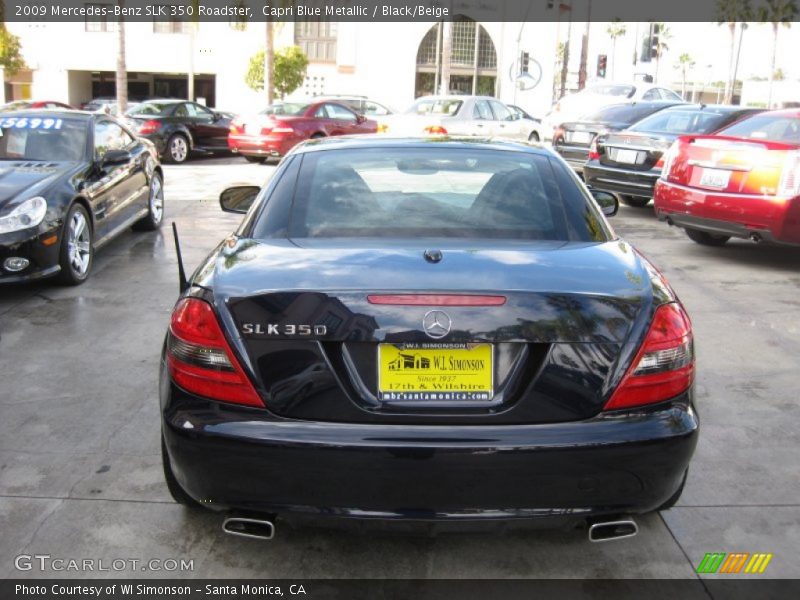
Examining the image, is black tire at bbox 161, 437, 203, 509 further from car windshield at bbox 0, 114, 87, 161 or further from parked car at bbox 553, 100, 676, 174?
parked car at bbox 553, 100, 676, 174

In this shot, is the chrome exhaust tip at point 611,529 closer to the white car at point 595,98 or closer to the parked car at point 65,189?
the parked car at point 65,189

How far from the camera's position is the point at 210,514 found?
362cm

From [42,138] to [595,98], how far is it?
55.4ft

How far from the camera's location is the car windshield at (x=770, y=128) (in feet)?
29.8

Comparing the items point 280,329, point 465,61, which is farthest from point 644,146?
point 465,61

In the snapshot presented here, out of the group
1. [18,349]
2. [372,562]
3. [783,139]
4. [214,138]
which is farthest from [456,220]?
[214,138]

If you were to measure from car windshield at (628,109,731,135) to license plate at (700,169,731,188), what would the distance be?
3.32m

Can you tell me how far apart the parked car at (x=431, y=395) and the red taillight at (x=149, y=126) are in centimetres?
1686

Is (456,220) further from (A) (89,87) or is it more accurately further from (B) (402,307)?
(A) (89,87)

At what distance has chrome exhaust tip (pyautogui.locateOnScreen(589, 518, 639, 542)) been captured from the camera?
2.91 meters

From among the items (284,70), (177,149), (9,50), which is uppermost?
(9,50)

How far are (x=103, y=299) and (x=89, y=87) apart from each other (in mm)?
50504

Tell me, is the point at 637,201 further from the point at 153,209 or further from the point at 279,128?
the point at 279,128

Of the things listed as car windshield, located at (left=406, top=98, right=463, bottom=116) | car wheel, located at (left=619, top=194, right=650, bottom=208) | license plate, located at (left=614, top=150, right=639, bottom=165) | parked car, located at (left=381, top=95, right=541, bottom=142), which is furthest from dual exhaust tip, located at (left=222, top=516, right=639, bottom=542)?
car windshield, located at (left=406, top=98, right=463, bottom=116)
